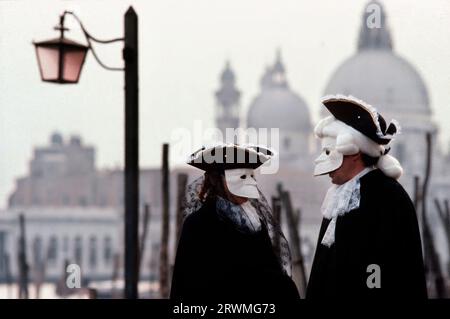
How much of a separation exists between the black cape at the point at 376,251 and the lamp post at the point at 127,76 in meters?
2.33

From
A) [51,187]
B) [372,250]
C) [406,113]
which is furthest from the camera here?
[51,187]

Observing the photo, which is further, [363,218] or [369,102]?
[369,102]

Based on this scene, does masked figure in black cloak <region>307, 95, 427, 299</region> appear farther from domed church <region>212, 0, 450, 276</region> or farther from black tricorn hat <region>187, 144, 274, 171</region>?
domed church <region>212, 0, 450, 276</region>

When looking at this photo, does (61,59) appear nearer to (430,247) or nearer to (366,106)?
(366,106)

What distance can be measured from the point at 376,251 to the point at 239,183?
2.14 feet

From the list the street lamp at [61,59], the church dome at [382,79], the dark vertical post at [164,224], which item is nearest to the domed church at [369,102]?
the church dome at [382,79]

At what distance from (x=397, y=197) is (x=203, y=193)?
835 mm

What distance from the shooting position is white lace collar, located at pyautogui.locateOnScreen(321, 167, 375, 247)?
796cm

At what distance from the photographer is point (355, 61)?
11694 centimetres

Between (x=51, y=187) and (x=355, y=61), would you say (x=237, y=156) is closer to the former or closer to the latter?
(x=355, y=61)

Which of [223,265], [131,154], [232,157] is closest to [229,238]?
[223,265]

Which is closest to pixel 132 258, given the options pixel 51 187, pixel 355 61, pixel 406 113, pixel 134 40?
pixel 134 40

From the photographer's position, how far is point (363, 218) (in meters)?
7.93
